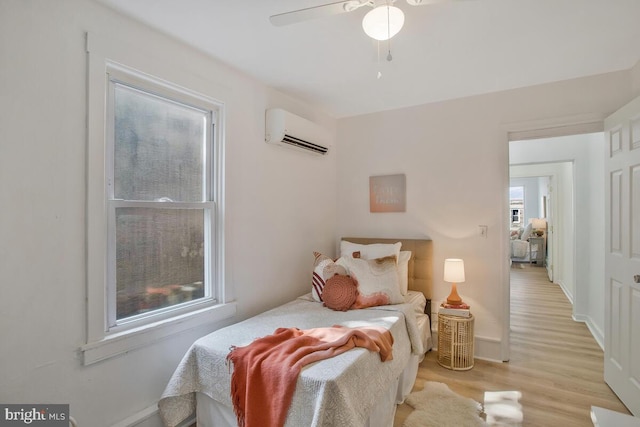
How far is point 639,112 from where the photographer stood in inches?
83.2

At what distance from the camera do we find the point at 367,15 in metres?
1.56

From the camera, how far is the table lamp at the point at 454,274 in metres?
2.94

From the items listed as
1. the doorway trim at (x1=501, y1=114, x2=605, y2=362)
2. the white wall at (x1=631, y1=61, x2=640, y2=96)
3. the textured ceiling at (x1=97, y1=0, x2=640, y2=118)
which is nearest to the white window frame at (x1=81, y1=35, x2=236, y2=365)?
the textured ceiling at (x1=97, y1=0, x2=640, y2=118)

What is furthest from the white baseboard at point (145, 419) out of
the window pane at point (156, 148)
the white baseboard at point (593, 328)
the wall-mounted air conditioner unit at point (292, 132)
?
the white baseboard at point (593, 328)

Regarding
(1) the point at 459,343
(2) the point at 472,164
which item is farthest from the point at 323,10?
(1) the point at 459,343

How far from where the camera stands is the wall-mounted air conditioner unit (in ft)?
9.25

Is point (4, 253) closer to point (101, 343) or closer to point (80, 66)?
point (101, 343)

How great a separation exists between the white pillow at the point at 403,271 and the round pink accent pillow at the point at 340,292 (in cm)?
56

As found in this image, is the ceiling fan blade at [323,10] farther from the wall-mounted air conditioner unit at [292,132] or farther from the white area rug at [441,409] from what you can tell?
the white area rug at [441,409]

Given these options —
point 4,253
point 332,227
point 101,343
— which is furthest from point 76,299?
point 332,227

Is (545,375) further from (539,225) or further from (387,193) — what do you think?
(539,225)

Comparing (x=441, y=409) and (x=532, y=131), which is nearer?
(x=441, y=409)

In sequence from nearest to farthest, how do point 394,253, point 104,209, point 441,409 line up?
point 104,209 < point 441,409 < point 394,253

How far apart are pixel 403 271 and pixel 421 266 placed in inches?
13.0
